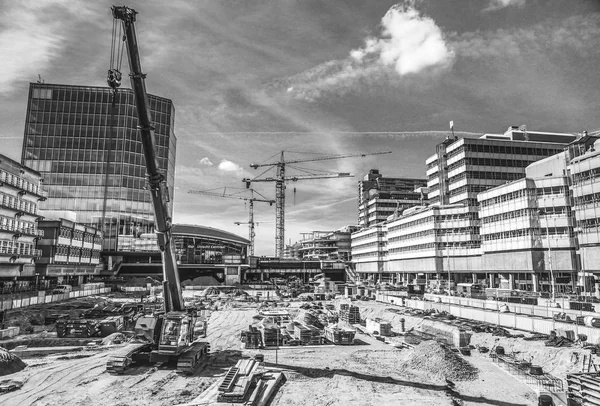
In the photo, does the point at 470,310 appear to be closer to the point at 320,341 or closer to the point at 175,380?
the point at 320,341

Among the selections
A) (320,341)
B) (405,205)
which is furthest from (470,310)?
(405,205)

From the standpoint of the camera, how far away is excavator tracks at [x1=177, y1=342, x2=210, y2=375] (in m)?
24.3

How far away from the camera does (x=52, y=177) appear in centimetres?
11394

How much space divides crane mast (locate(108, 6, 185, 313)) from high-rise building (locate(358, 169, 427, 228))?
12276 centimetres

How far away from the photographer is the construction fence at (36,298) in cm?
4900

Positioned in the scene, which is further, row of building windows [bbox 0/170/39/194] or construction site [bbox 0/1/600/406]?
row of building windows [bbox 0/170/39/194]

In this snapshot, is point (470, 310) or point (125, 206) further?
point (125, 206)

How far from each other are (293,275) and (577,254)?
93.1 metres

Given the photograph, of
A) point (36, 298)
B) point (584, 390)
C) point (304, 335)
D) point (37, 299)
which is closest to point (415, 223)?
point (304, 335)

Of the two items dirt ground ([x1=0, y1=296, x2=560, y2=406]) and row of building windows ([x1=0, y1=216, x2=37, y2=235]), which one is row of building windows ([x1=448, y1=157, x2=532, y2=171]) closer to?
dirt ground ([x1=0, y1=296, x2=560, y2=406])

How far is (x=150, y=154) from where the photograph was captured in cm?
2408

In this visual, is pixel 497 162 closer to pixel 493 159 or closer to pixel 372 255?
pixel 493 159

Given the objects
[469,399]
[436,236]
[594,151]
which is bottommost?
[469,399]

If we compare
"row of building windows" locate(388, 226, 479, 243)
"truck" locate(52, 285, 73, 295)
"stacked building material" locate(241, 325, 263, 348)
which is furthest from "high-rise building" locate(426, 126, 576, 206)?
"truck" locate(52, 285, 73, 295)
